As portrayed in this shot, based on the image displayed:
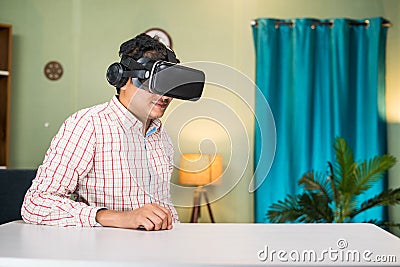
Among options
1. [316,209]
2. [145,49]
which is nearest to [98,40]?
[316,209]

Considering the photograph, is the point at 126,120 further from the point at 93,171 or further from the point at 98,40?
the point at 98,40

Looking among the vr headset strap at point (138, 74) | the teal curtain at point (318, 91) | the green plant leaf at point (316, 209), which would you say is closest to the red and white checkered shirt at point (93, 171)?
the vr headset strap at point (138, 74)

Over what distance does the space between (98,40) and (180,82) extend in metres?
3.53

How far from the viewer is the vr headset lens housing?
48.2 inches

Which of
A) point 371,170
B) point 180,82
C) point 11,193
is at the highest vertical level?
point 180,82

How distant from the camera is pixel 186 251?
3.92 ft

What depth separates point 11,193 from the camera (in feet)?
7.68

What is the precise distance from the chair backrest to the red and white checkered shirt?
0.69 meters

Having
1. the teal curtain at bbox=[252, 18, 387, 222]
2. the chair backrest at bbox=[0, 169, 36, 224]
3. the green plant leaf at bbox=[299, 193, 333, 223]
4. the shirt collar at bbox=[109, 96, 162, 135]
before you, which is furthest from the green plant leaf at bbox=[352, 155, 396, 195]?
the shirt collar at bbox=[109, 96, 162, 135]

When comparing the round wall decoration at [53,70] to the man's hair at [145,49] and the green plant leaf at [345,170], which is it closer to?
the green plant leaf at [345,170]

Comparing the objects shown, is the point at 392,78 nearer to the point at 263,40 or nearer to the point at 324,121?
→ the point at 324,121

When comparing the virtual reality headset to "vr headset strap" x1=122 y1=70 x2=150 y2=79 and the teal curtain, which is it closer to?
"vr headset strap" x1=122 y1=70 x2=150 y2=79

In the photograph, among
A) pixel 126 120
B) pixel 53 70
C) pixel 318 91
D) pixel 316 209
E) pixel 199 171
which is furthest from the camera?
pixel 53 70

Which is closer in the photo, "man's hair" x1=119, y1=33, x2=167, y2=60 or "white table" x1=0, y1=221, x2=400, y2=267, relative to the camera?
"white table" x1=0, y1=221, x2=400, y2=267
